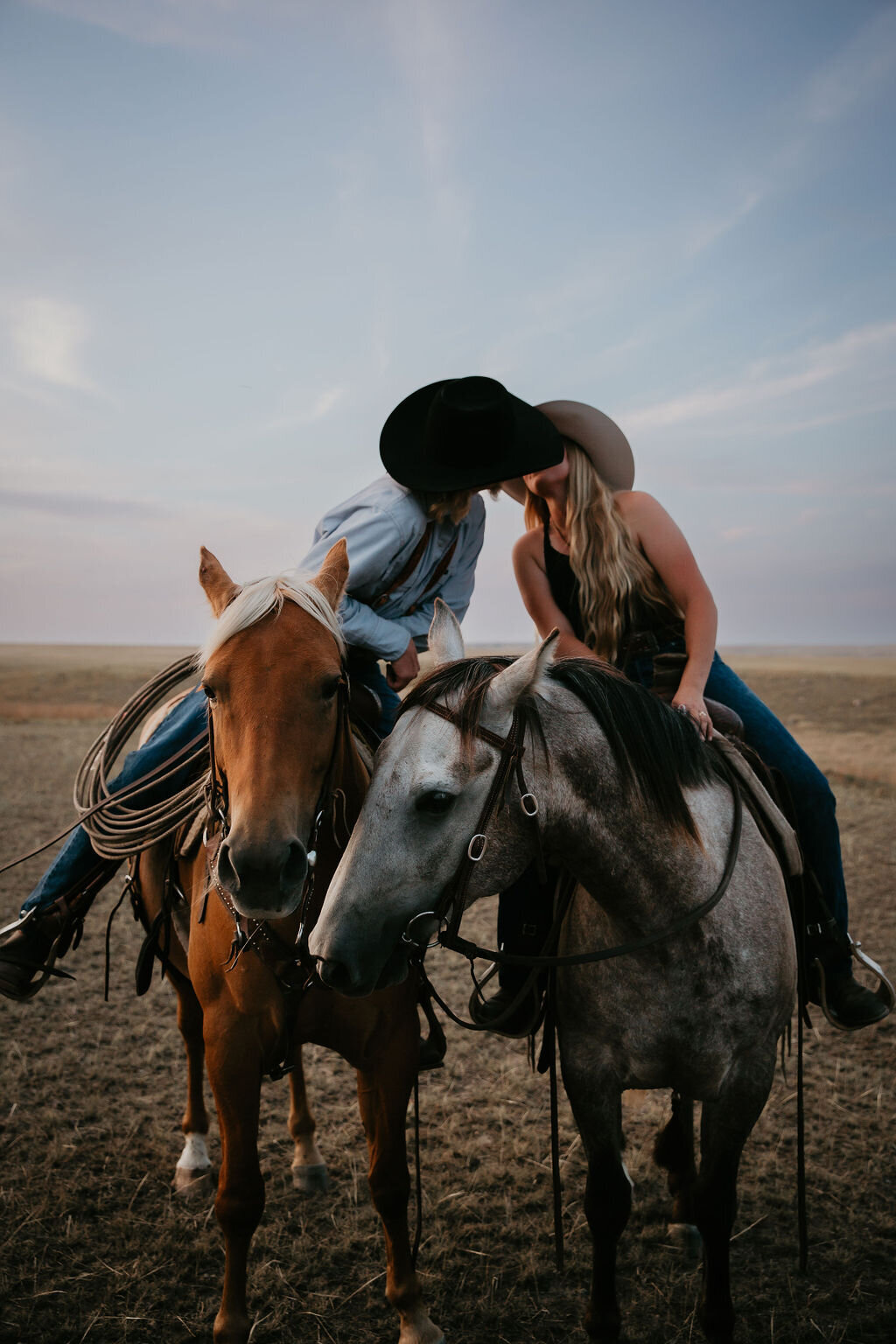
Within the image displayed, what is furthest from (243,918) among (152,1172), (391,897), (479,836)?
(152,1172)

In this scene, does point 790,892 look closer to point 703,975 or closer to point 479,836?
point 703,975

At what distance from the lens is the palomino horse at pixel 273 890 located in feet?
5.85

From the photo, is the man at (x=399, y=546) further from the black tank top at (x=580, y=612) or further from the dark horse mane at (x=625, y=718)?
the dark horse mane at (x=625, y=718)

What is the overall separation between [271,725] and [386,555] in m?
1.20

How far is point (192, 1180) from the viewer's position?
3551mm

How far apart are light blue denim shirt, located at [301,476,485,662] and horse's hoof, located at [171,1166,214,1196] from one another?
2.67 m

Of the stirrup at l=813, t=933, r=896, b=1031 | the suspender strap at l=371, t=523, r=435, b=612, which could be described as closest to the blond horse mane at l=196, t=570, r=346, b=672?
the suspender strap at l=371, t=523, r=435, b=612

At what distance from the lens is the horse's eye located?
182 cm

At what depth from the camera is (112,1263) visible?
3.06 m

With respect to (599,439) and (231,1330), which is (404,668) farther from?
(231,1330)

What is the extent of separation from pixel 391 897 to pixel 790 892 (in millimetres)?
1735

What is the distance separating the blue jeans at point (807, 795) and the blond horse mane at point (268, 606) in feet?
5.75

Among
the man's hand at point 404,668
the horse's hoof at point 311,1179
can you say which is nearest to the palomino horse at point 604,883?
the man's hand at point 404,668

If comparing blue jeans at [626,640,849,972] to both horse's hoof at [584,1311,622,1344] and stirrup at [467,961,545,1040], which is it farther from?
horse's hoof at [584,1311,622,1344]
